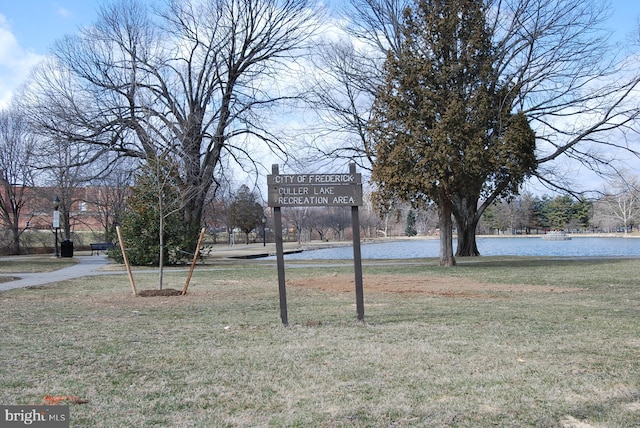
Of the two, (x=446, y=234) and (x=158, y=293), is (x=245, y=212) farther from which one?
(x=158, y=293)

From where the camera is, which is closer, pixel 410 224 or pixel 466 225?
pixel 466 225

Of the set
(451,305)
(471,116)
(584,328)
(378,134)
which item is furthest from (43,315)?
(471,116)

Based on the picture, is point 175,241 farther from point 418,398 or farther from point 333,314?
point 418,398

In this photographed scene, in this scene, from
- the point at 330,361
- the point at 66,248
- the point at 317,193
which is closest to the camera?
the point at 330,361

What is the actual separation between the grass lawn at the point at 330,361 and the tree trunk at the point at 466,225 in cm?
1873

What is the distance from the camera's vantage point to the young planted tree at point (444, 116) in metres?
18.8

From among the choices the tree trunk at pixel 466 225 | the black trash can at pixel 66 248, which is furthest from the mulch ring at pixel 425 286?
the black trash can at pixel 66 248

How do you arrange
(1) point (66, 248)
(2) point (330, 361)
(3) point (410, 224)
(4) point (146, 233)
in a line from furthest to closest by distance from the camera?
(3) point (410, 224) → (1) point (66, 248) → (4) point (146, 233) → (2) point (330, 361)

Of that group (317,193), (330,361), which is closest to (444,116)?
(317,193)

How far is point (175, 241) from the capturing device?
22.9m

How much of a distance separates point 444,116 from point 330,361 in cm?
1465

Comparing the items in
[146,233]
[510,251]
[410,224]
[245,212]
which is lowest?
[510,251]

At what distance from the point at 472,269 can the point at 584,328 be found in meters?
12.3

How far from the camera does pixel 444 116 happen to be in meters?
18.8
